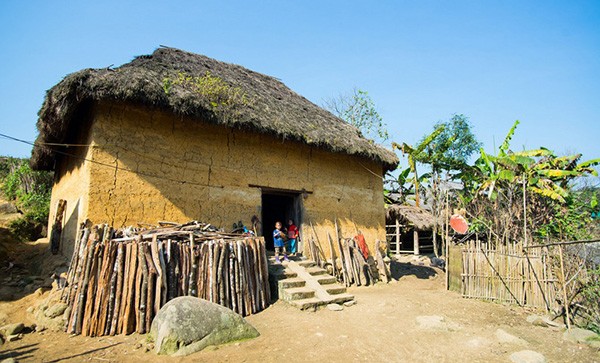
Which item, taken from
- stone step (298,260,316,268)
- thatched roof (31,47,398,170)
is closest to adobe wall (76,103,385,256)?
thatched roof (31,47,398,170)

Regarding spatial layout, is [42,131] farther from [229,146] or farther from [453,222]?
[453,222]

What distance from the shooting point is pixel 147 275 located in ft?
15.4

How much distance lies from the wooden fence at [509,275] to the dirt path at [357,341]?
0.42 meters

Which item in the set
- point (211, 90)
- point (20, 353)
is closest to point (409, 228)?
point (211, 90)

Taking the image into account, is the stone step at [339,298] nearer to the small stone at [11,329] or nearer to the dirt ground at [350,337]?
the dirt ground at [350,337]

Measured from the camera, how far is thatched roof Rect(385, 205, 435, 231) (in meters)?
16.2

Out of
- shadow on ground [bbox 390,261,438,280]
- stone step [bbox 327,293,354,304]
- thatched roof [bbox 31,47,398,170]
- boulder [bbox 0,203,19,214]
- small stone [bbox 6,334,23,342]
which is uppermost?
thatched roof [bbox 31,47,398,170]

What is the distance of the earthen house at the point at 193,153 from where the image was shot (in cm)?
616

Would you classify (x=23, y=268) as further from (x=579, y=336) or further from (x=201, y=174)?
(x=579, y=336)

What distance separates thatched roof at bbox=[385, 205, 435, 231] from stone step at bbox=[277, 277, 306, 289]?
427 inches

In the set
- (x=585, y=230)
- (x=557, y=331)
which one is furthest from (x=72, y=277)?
(x=585, y=230)

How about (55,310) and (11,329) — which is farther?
(55,310)

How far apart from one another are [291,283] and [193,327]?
2.69 m

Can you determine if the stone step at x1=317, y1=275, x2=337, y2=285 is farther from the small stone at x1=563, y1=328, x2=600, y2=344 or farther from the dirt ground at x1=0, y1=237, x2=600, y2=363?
the small stone at x1=563, y1=328, x2=600, y2=344
